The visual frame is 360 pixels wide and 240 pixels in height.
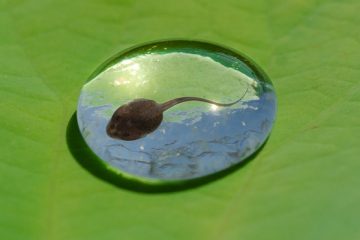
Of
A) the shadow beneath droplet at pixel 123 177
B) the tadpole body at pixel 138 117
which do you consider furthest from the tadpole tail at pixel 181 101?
the shadow beneath droplet at pixel 123 177

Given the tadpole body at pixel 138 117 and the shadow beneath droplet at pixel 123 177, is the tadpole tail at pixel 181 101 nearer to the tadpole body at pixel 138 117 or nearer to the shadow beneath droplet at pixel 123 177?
the tadpole body at pixel 138 117

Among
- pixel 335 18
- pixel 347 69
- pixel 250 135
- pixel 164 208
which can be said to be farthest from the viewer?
pixel 335 18

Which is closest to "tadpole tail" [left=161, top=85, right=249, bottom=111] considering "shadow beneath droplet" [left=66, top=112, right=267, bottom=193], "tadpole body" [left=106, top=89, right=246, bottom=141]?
"tadpole body" [left=106, top=89, right=246, bottom=141]

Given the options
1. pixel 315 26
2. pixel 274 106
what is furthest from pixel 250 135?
pixel 315 26

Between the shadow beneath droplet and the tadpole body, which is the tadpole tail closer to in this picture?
the tadpole body

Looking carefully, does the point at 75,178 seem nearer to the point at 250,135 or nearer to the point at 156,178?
the point at 156,178

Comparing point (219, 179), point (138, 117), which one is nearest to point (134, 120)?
point (138, 117)

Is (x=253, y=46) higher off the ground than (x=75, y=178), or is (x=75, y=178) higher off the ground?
(x=253, y=46)
